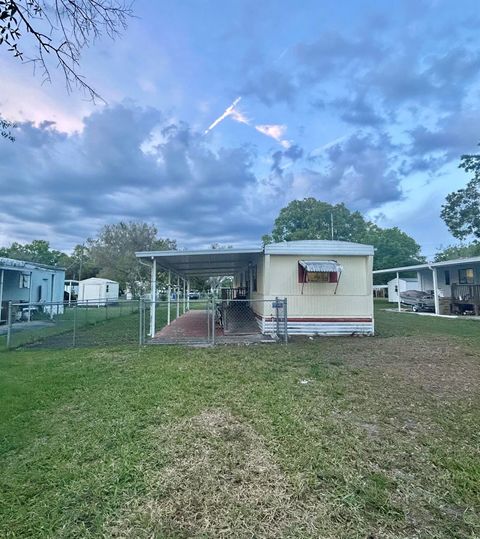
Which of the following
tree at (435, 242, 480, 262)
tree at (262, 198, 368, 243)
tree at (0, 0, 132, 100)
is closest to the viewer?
tree at (0, 0, 132, 100)

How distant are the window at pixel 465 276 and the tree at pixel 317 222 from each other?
74.0ft

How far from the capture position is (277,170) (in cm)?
2542

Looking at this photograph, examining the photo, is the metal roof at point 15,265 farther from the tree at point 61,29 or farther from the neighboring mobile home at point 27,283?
the tree at point 61,29

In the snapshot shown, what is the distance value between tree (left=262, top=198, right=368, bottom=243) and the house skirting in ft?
106

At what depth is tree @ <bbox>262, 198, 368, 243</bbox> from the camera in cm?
4322

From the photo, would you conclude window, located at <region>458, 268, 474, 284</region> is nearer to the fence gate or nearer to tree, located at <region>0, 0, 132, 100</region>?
the fence gate

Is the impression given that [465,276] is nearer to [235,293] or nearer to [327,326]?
[235,293]

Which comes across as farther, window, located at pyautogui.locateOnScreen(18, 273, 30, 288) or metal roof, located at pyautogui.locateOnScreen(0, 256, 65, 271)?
window, located at pyautogui.locateOnScreen(18, 273, 30, 288)

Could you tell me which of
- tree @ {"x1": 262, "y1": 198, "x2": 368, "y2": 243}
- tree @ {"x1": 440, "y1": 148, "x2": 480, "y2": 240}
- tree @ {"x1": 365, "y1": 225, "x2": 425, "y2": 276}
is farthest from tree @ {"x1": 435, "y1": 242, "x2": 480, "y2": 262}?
tree @ {"x1": 440, "y1": 148, "x2": 480, "y2": 240}

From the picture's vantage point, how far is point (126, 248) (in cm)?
3544

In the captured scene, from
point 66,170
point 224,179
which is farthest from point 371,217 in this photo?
point 66,170

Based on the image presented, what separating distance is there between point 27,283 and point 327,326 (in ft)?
47.7

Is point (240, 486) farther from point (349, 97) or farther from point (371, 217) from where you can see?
point (371, 217)

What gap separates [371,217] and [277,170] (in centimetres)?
3341
